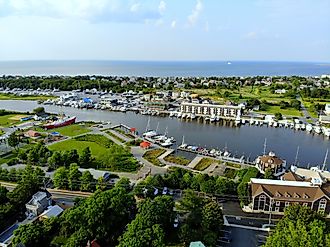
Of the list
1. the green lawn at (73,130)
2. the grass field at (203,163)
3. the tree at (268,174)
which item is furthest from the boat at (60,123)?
the tree at (268,174)

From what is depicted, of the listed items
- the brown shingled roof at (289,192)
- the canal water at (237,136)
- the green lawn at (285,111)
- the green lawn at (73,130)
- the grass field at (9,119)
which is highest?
the brown shingled roof at (289,192)

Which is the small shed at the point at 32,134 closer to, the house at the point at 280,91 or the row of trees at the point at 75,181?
the row of trees at the point at 75,181

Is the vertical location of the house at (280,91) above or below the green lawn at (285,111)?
above

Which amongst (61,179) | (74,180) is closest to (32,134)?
(61,179)

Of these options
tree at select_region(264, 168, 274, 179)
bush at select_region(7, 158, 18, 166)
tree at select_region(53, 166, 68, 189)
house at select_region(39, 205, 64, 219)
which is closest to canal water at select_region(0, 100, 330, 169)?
tree at select_region(264, 168, 274, 179)

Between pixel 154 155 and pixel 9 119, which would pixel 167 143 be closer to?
pixel 154 155

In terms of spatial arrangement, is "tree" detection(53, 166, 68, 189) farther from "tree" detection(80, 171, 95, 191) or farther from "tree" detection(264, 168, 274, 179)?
"tree" detection(264, 168, 274, 179)
